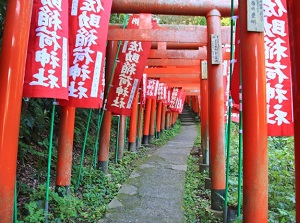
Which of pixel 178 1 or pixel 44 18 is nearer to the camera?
pixel 44 18

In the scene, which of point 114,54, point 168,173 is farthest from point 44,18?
point 168,173

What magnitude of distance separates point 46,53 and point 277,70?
86.2 inches

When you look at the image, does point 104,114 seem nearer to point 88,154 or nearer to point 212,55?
point 88,154

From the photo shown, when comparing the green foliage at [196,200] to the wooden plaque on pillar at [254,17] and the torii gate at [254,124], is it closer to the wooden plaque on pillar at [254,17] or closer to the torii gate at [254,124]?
the torii gate at [254,124]

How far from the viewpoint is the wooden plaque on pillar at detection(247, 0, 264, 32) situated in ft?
7.89

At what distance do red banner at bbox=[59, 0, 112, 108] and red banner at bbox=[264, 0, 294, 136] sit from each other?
193 cm

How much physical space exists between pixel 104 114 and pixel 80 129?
1.67 meters

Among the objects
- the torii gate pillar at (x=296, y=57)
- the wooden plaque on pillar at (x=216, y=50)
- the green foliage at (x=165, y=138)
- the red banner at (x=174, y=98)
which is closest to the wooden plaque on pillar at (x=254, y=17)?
the torii gate pillar at (x=296, y=57)

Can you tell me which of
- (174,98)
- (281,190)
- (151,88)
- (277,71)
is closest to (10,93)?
(277,71)

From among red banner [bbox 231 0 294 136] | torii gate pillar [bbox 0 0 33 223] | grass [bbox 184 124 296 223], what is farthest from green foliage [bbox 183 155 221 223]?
torii gate pillar [bbox 0 0 33 223]

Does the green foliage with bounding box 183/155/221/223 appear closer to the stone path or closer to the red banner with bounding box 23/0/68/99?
the stone path

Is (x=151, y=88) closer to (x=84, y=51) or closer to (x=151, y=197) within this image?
(x=151, y=197)

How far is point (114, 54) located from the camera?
653cm

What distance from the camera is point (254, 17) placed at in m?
2.44
